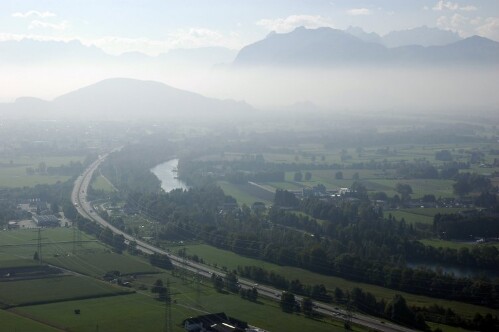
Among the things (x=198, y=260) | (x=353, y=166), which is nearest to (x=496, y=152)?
(x=353, y=166)

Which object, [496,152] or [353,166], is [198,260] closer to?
[353,166]

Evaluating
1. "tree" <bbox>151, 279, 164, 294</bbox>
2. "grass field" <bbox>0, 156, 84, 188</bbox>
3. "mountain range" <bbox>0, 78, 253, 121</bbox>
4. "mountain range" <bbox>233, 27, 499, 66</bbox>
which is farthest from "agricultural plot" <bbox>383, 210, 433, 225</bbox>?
"mountain range" <bbox>233, 27, 499, 66</bbox>

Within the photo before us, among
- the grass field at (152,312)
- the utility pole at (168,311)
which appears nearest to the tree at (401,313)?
the grass field at (152,312)

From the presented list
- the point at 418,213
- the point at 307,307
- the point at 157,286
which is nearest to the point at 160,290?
the point at 157,286

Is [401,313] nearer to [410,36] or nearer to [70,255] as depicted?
[70,255]

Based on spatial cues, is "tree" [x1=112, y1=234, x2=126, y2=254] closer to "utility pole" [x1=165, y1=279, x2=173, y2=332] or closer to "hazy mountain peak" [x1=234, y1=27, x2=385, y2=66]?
"utility pole" [x1=165, y1=279, x2=173, y2=332]
